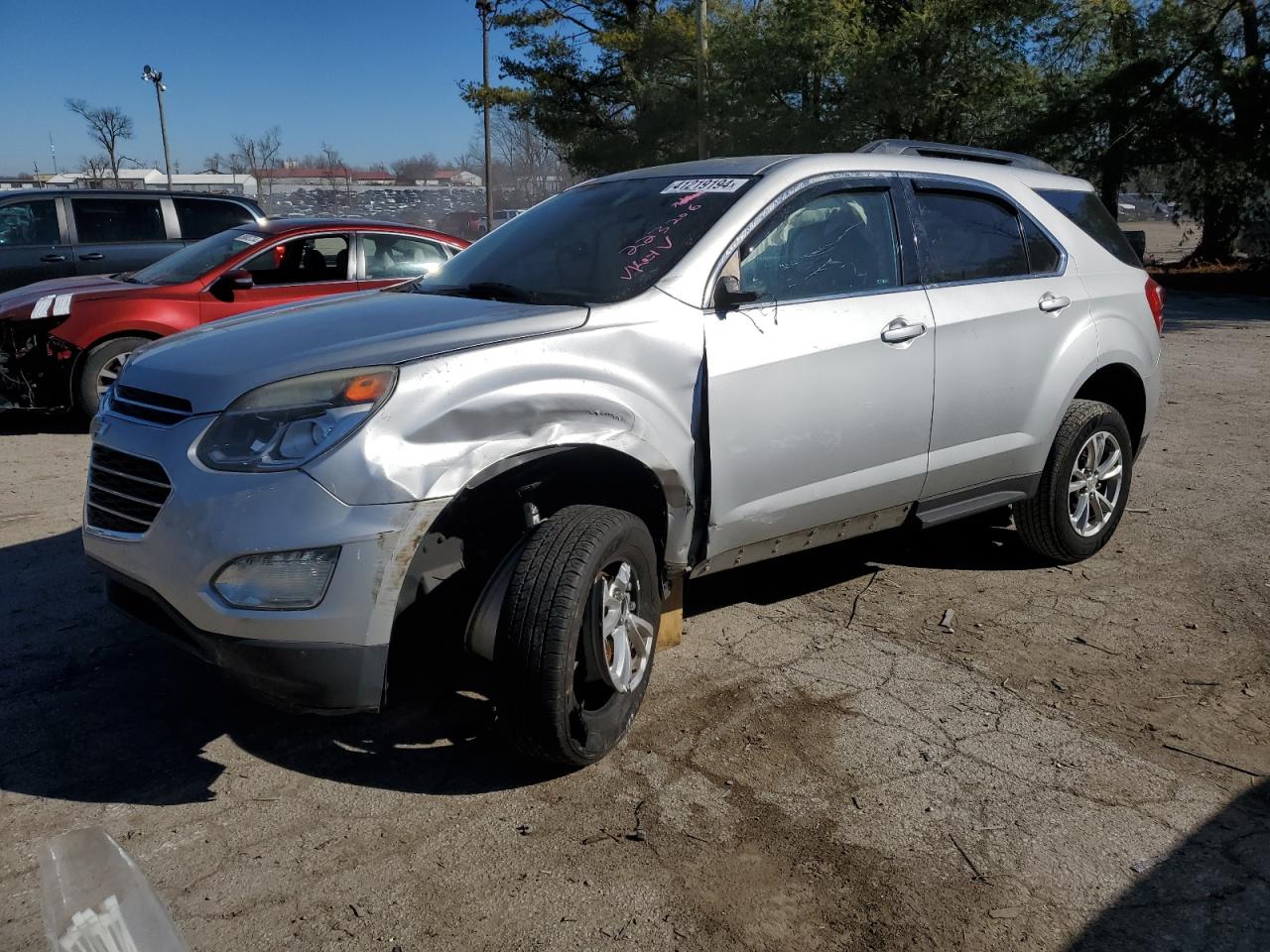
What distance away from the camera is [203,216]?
10797 mm

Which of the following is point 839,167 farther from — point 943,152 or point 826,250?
point 943,152

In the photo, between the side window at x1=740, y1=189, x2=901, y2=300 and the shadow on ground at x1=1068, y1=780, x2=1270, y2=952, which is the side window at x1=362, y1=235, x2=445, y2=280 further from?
the shadow on ground at x1=1068, y1=780, x2=1270, y2=952

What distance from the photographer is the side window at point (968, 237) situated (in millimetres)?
4207

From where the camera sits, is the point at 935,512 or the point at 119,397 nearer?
the point at 119,397

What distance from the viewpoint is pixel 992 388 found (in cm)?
428

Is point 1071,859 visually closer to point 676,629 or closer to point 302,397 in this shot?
point 676,629

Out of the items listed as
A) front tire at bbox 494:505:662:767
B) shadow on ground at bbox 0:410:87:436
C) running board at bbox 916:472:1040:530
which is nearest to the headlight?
front tire at bbox 494:505:662:767

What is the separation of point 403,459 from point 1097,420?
3.44 metres

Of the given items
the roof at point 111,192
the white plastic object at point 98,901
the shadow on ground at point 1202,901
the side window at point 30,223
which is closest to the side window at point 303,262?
the roof at point 111,192

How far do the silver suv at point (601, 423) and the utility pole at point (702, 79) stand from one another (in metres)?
20.1

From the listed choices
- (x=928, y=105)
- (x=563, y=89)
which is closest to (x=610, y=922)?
(x=928, y=105)

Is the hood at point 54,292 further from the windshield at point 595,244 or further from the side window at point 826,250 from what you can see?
the side window at point 826,250

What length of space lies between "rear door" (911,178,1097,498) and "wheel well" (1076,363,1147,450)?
1.17 feet

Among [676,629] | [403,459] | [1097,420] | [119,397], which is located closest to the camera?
[403,459]
